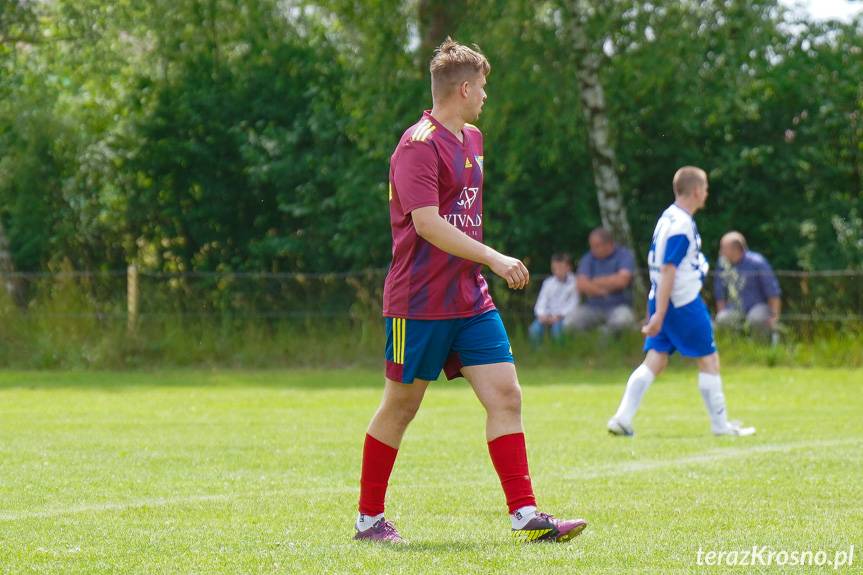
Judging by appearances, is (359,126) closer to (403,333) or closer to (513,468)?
(403,333)

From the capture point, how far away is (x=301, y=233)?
65.9 feet

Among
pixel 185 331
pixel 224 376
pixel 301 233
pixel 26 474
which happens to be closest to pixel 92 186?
pixel 301 233

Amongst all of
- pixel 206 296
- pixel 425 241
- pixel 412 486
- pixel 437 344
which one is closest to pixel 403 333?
pixel 437 344

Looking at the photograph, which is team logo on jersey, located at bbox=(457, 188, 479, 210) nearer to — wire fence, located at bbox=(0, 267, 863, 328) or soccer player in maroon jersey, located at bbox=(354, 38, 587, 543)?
soccer player in maroon jersey, located at bbox=(354, 38, 587, 543)

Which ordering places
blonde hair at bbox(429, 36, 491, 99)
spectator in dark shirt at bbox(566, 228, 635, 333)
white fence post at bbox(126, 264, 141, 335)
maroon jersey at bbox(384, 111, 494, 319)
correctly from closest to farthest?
1. maroon jersey at bbox(384, 111, 494, 319)
2. blonde hair at bbox(429, 36, 491, 99)
3. spectator in dark shirt at bbox(566, 228, 635, 333)
4. white fence post at bbox(126, 264, 141, 335)

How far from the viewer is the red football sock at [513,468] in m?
4.82

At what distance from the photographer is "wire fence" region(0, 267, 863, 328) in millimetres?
16531

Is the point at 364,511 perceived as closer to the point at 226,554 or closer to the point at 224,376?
the point at 226,554

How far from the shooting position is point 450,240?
15.1 feet

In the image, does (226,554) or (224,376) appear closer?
(226,554)

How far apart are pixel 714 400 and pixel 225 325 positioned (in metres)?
9.45

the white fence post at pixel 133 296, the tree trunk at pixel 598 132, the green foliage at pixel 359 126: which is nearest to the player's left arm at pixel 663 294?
the tree trunk at pixel 598 132

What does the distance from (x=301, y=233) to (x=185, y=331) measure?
4.03 meters

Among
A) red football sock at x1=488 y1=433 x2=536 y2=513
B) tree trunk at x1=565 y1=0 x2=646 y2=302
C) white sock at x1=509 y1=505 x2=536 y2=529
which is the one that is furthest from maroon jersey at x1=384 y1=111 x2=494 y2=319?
tree trunk at x1=565 y1=0 x2=646 y2=302
